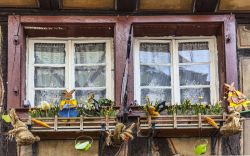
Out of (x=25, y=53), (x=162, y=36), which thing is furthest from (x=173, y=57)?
(x=25, y=53)

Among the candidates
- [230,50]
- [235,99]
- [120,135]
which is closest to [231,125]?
[235,99]

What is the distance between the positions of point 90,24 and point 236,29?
200 centimetres

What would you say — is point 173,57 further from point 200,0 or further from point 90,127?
point 90,127

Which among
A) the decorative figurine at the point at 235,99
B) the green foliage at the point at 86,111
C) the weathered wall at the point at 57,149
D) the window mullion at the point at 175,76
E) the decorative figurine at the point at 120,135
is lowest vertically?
the weathered wall at the point at 57,149

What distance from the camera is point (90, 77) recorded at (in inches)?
450

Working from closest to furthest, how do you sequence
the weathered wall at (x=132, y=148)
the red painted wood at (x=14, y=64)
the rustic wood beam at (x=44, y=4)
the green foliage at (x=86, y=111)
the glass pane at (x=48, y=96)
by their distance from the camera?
the green foliage at (x=86, y=111), the weathered wall at (x=132, y=148), the red painted wood at (x=14, y=64), the rustic wood beam at (x=44, y=4), the glass pane at (x=48, y=96)

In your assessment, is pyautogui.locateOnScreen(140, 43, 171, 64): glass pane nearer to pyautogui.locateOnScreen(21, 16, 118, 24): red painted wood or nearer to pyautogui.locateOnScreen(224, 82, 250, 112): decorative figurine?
pyautogui.locateOnScreen(21, 16, 118, 24): red painted wood

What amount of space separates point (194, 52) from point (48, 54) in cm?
203

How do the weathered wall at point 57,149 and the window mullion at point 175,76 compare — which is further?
the window mullion at point 175,76

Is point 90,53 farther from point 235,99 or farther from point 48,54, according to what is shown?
point 235,99

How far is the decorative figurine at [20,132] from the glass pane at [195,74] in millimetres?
2336

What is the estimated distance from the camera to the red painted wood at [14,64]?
10.9 metres

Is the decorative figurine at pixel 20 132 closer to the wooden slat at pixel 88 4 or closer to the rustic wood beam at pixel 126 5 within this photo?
the wooden slat at pixel 88 4

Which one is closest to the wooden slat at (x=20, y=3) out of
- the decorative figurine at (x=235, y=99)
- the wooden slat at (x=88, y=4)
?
the wooden slat at (x=88, y=4)
